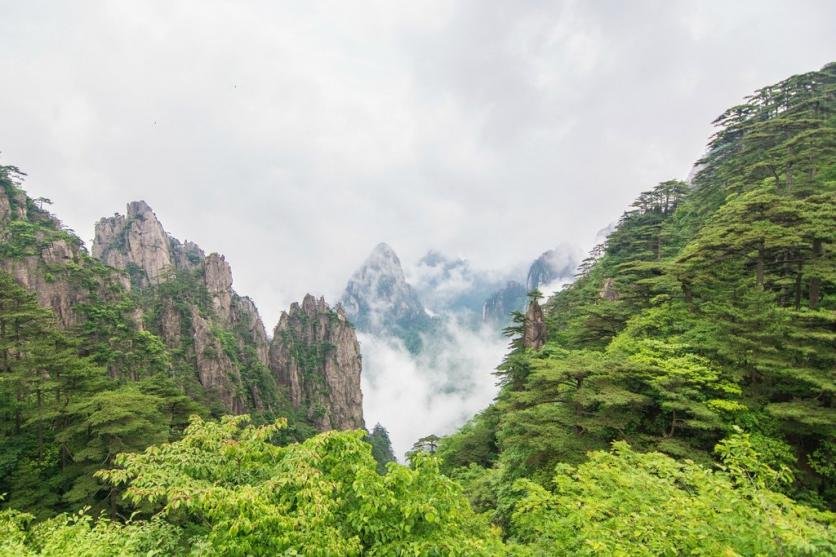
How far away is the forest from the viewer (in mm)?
6012

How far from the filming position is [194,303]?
2547 inches

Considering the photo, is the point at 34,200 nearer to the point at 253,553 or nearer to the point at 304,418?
the point at 304,418

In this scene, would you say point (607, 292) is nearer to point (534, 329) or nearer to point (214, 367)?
point (534, 329)

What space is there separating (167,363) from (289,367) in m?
40.0

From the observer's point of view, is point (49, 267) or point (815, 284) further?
point (49, 267)

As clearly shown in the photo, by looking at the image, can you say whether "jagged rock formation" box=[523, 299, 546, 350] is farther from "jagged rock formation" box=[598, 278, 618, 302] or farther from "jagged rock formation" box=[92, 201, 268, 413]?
"jagged rock formation" box=[92, 201, 268, 413]

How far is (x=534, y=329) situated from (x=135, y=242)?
10040 centimetres

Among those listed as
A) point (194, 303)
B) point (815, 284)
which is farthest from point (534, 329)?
point (194, 303)

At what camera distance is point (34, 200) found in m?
58.6

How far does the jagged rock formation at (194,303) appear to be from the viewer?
A: 5719 centimetres

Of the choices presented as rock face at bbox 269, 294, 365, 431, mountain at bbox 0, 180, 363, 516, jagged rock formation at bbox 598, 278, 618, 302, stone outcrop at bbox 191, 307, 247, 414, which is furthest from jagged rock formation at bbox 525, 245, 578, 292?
jagged rock formation at bbox 598, 278, 618, 302

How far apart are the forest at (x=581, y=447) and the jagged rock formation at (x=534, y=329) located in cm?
60

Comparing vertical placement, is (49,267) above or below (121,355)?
above

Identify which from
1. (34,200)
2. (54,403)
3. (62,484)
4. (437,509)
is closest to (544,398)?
(437,509)
